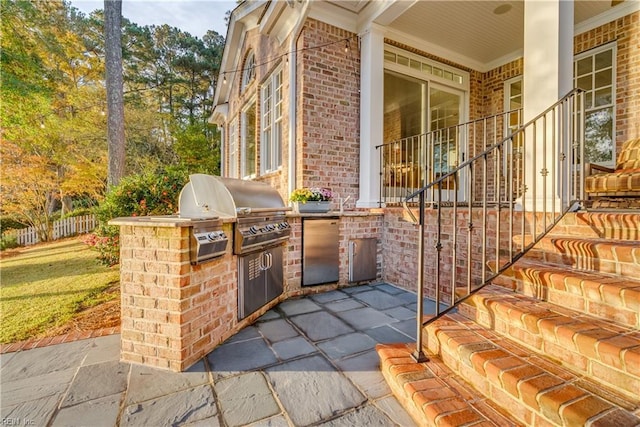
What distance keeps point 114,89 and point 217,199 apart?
23.7ft

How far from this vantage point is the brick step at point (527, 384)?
Result: 1.23 meters

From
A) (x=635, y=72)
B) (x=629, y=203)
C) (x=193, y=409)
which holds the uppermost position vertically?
(x=635, y=72)

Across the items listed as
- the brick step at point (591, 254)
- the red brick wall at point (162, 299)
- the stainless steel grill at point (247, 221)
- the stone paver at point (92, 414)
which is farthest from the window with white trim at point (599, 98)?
the stone paver at point (92, 414)

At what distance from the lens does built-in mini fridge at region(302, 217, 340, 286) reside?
379cm

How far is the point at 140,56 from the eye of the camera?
16406 mm

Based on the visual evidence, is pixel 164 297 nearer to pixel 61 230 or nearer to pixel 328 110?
pixel 328 110

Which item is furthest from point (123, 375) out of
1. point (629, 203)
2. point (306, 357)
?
point (629, 203)

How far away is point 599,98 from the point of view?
4.46m

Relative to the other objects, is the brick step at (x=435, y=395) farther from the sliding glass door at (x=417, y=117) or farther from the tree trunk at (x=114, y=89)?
the tree trunk at (x=114, y=89)

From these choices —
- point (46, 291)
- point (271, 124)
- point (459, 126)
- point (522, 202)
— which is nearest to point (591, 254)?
point (522, 202)

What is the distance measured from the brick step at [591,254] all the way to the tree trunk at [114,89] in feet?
28.5

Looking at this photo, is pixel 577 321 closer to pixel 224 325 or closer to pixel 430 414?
pixel 430 414

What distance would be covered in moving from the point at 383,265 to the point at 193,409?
3.19 meters

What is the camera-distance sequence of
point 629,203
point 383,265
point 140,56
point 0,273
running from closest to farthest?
point 629,203
point 383,265
point 0,273
point 140,56
